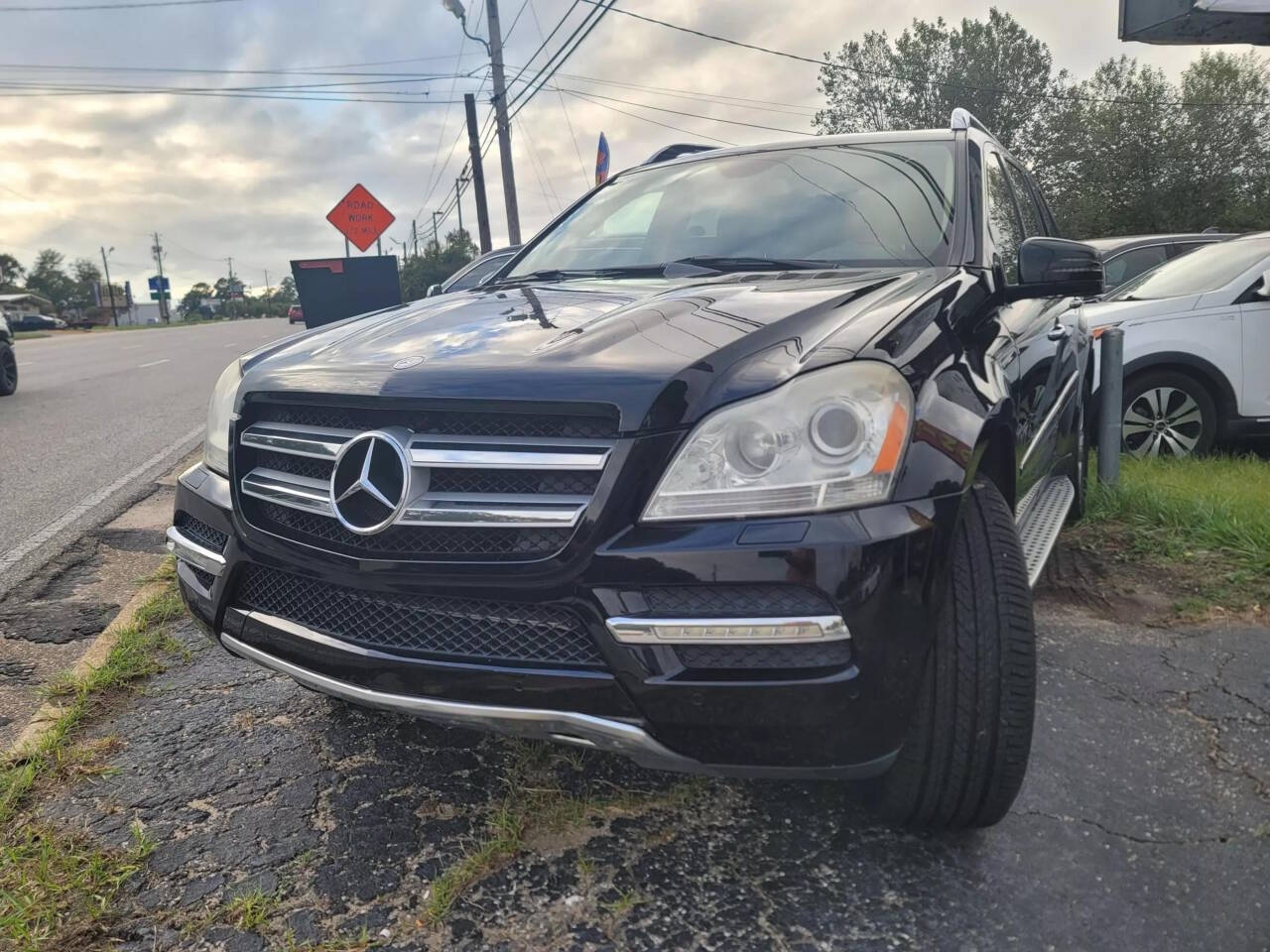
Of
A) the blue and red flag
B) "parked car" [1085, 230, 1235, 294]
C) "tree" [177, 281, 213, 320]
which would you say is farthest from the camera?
"tree" [177, 281, 213, 320]

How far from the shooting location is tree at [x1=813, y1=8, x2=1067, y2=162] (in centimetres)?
4072

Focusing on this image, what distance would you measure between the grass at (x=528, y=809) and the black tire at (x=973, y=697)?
2.10 feet

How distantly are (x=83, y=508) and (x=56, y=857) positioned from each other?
4150 millimetres

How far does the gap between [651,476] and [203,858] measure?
4.46 ft

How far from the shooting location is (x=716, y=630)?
166 centimetres

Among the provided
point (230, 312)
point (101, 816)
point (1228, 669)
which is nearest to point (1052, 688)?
point (1228, 669)

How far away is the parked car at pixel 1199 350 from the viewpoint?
5.84 m

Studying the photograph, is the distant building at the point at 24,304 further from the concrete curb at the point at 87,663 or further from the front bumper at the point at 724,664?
the front bumper at the point at 724,664

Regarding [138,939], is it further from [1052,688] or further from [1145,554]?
[1145,554]

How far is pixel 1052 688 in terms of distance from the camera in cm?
294

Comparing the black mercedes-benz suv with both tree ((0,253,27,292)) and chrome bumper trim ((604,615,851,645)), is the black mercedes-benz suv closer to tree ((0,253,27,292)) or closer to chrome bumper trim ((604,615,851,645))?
chrome bumper trim ((604,615,851,645))

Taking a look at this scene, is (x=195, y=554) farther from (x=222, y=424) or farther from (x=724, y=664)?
(x=724, y=664)

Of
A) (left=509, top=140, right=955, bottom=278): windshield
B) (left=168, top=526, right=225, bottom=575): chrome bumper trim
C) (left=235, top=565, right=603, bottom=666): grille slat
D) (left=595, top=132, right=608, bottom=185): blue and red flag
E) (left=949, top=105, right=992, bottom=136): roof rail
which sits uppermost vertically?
(left=595, top=132, right=608, bottom=185): blue and red flag

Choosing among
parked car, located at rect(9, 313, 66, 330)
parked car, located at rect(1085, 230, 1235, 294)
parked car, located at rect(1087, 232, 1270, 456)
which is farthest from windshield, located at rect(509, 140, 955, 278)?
parked car, located at rect(9, 313, 66, 330)
